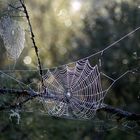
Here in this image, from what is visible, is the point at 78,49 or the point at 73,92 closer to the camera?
the point at 73,92

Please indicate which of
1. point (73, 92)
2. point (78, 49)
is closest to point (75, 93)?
point (73, 92)

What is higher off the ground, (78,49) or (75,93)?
(78,49)

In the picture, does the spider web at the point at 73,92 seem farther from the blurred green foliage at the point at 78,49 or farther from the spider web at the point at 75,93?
the blurred green foliage at the point at 78,49

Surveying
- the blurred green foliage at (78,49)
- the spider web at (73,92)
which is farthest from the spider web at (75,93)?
the blurred green foliage at (78,49)

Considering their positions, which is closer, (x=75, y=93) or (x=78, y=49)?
(x=75, y=93)

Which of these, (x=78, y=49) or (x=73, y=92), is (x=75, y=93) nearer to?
(x=73, y=92)

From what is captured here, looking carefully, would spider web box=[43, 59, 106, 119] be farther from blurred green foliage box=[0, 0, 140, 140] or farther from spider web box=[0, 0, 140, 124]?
blurred green foliage box=[0, 0, 140, 140]

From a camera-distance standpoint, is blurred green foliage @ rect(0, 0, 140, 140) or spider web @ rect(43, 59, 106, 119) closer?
spider web @ rect(43, 59, 106, 119)

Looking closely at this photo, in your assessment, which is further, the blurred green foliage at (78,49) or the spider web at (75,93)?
the blurred green foliage at (78,49)

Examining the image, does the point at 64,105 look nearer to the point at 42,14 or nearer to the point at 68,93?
the point at 68,93

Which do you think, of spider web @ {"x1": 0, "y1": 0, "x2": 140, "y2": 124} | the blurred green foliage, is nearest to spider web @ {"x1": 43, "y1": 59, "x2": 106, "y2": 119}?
spider web @ {"x1": 0, "y1": 0, "x2": 140, "y2": 124}
